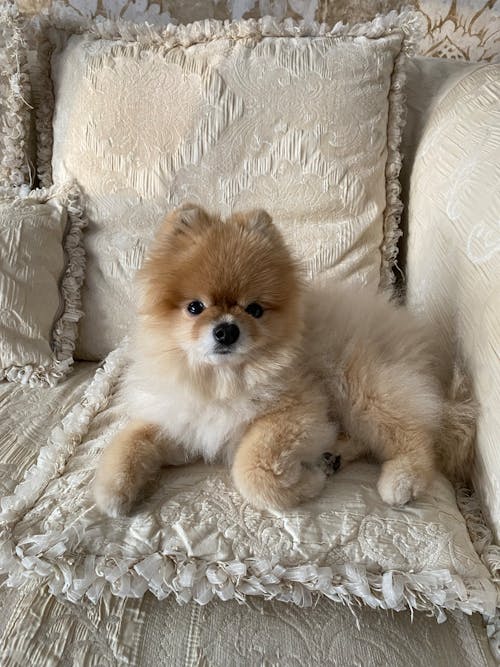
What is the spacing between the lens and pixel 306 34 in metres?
1.55

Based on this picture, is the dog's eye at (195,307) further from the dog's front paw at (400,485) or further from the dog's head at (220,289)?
the dog's front paw at (400,485)

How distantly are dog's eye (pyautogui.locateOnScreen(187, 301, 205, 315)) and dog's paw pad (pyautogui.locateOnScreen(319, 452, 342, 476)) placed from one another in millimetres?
425

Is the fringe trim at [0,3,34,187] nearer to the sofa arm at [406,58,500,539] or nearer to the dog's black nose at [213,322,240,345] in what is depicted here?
the dog's black nose at [213,322,240,345]

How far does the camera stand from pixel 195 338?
107cm

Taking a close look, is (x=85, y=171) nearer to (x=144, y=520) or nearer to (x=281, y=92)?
(x=281, y=92)

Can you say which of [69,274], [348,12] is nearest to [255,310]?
[69,274]

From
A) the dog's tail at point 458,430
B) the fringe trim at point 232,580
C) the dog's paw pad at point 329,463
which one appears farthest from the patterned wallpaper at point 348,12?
the fringe trim at point 232,580

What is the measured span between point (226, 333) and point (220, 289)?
92 mm

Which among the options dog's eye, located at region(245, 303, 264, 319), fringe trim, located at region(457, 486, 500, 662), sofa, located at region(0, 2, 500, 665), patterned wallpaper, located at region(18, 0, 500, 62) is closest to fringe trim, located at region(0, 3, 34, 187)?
patterned wallpaper, located at region(18, 0, 500, 62)

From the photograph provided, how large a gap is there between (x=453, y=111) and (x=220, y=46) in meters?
0.71

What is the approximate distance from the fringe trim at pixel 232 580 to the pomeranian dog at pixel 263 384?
0.12 metres

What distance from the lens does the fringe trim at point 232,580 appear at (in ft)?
3.02

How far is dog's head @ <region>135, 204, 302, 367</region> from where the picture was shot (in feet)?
3.46

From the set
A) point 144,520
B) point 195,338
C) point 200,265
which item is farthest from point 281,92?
point 144,520
